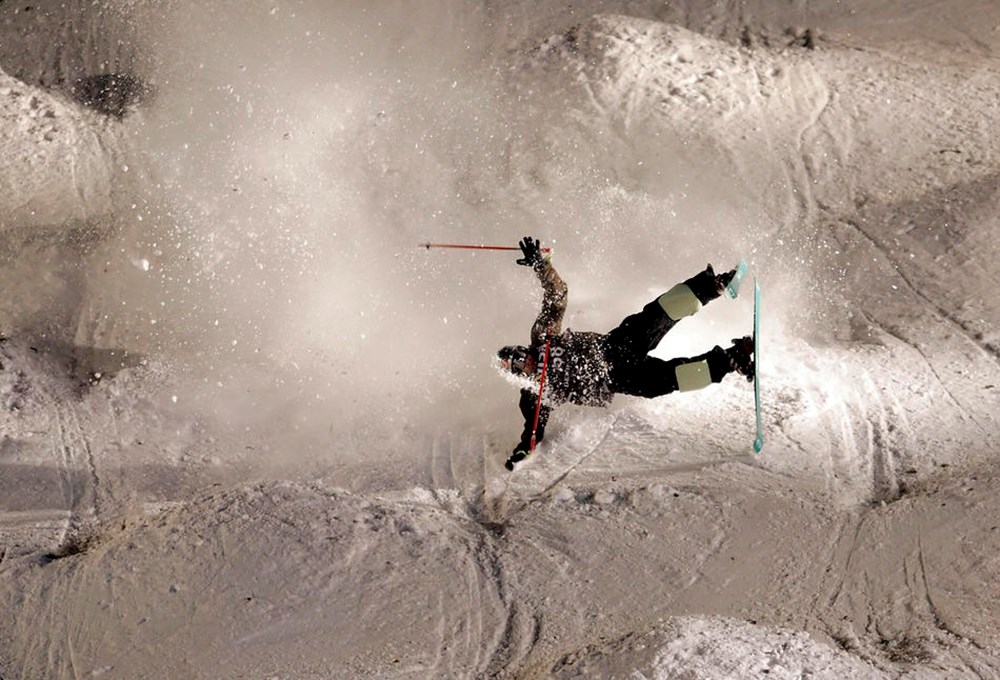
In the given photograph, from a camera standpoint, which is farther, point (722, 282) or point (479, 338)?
point (479, 338)

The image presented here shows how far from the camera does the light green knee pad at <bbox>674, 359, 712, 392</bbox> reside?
6625mm

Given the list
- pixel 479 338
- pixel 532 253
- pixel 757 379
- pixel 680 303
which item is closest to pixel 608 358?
pixel 680 303

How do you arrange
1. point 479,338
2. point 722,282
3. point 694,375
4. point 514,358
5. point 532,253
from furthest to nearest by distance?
1. point 479,338
2. point 514,358
3. point 532,253
4. point 722,282
5. point 694,375

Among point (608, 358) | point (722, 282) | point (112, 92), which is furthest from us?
point (112, 92)

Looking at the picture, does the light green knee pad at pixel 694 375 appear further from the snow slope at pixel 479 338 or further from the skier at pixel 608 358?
the snow slope at pixel 479 338

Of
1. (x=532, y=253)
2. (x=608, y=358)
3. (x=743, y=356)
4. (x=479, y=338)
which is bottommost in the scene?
(x=479, y=338)

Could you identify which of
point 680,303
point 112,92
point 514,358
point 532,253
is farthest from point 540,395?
point 112,92

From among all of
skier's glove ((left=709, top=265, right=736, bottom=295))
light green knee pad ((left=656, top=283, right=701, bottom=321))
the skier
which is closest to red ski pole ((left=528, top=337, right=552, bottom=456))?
the skier

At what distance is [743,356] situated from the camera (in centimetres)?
666

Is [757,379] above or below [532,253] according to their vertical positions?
below

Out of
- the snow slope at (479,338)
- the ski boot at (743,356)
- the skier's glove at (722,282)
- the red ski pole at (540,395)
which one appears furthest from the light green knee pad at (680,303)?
the snow slope at (479,338)

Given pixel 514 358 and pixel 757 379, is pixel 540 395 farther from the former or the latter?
pixel 757 379

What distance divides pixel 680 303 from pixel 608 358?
2.05 feet

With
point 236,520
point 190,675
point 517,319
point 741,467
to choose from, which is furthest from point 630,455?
point 190,675
